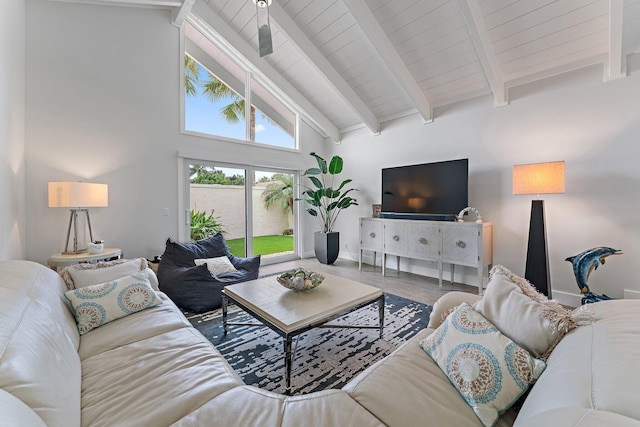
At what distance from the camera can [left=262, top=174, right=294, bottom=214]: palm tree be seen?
16.3 ft

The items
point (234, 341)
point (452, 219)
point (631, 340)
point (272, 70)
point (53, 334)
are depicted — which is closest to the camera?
point (631, 340)

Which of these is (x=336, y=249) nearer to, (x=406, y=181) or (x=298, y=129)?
(x=406, y=181)

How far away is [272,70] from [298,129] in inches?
46.0

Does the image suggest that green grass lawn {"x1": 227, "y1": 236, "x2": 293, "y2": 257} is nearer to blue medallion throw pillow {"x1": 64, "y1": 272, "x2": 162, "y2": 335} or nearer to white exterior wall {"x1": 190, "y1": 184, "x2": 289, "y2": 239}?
white exterior wall {"x1": 190, "y1": 184, "x2": 289, "y2": 239}

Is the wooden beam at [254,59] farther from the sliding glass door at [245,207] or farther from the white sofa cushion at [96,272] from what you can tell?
the white sofa cushion at [96,272]

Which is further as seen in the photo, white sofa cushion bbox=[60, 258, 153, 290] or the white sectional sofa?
white sofa cushion bbox=[60, 258, 153, 290]

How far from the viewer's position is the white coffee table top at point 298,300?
1.64 metres

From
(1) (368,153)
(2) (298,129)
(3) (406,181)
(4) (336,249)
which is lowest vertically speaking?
(4) (336,249)

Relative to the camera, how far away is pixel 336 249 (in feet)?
16.3

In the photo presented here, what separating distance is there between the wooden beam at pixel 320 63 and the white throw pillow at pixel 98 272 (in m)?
3.31

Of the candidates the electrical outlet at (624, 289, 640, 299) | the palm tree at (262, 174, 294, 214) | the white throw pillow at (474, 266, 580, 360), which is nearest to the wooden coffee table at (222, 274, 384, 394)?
the white throw pillow at (474, 266, 580, 360)

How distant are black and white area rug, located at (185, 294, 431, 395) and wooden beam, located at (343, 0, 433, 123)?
9.53ft

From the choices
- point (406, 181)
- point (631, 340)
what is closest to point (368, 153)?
point (406, 181)

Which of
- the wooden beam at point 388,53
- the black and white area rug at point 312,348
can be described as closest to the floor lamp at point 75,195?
the black and white area rug at point 312,348
